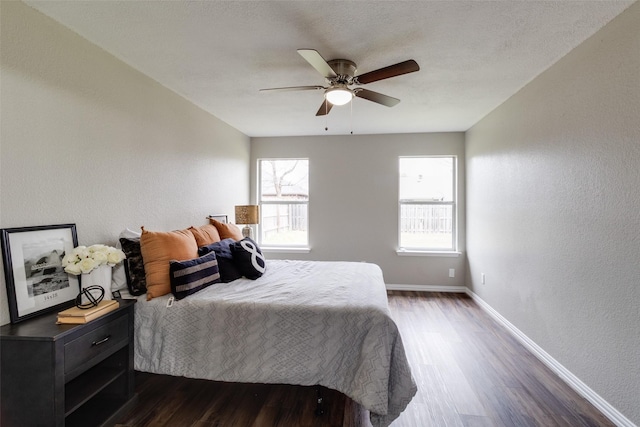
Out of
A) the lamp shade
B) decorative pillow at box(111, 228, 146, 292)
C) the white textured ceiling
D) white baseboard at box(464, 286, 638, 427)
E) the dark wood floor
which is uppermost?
the white textured ceiling

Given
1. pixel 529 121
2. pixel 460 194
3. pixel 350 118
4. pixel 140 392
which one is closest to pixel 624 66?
pixel 529 121

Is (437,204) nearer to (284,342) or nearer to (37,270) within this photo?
(284,342)

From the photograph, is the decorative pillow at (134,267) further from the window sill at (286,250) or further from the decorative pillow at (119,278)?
the window sill at (286,250)

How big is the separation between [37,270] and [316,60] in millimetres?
2047

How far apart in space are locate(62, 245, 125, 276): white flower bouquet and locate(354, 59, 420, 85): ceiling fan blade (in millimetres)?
2071

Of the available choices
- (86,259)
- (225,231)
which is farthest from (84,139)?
(225,231)

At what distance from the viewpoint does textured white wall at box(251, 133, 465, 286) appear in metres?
4.41

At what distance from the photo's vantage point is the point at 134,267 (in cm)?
205

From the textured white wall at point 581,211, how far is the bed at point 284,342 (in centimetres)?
134

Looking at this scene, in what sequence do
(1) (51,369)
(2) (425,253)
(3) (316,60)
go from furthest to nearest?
(2) (425,253)
(3) (316,60)
(1) (51,369)

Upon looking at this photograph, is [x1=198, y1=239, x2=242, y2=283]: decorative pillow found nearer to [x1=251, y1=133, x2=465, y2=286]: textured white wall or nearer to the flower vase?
the flower vase

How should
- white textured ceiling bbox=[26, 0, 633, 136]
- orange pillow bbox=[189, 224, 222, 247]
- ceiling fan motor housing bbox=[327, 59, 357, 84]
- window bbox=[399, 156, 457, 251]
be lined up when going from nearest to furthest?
white textured ceiling bbox=[26, 0, 633, 136] → ceiling fan motor housing bbox=[327, 59, 357, 84] → orange pillow bbox=[189, 224, 222, 247] → window bbox=[399, 156, 457, 251]

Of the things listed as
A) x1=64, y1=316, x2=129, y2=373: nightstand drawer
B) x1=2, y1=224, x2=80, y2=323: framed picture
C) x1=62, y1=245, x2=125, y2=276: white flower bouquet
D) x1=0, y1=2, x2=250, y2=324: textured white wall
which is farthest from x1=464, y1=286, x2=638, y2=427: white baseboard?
x1=0, y1=2, x2=250, y2=324: textured white wall

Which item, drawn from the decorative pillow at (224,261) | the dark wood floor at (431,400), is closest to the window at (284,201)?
the decorative pillow at (224,261)
